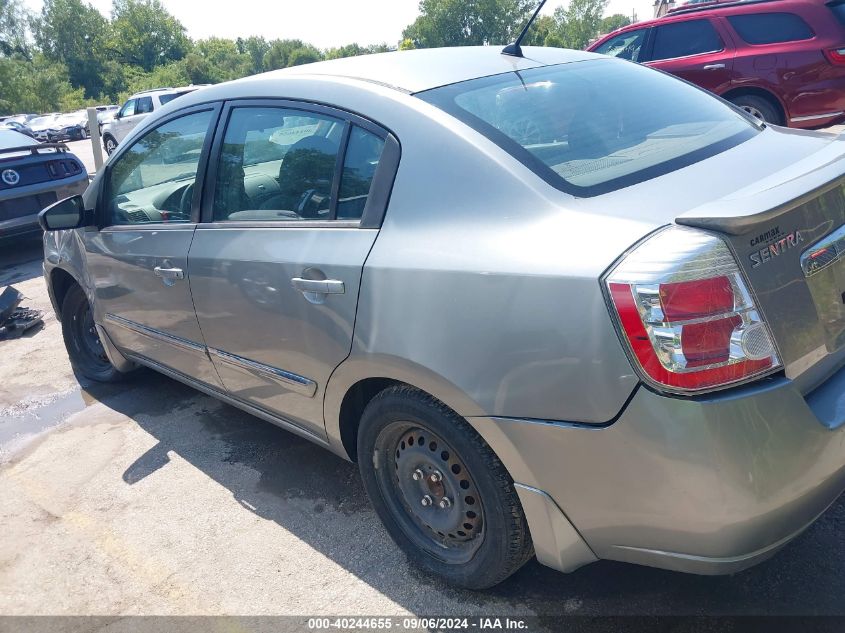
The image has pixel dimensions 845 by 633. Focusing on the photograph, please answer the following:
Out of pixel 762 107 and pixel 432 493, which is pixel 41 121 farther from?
pixel 432 493

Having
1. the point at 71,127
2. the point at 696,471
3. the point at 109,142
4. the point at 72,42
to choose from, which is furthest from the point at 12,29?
the point at 696,471

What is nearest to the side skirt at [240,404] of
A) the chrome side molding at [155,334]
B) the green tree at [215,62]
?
the chrome side molding at [155,334]

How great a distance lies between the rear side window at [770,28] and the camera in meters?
7.54

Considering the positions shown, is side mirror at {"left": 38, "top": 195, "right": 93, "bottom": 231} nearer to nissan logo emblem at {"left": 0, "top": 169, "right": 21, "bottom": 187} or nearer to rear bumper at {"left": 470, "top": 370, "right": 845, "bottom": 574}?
rear bumper at {"left": 470, "top": 370, "right": 845, "bottom": 574}

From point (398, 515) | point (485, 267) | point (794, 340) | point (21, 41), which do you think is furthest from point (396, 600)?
point (21, 41)

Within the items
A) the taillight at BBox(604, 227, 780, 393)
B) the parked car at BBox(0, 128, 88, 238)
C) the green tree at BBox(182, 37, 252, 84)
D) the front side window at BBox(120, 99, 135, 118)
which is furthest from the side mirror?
the green tree at BBox(182, 37, 252, 84)

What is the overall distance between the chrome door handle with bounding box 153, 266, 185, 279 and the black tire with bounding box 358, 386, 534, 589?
1183mm

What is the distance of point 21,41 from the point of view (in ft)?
232

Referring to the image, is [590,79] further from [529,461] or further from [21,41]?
[21,41]

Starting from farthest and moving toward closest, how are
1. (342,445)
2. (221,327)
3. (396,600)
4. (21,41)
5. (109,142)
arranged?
(21,41), (109,142), (221,327), (342,445), (396,600)

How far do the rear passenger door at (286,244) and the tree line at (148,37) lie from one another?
6022cm

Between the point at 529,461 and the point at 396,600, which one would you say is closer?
the point at 529,461

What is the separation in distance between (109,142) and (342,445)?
21.4m

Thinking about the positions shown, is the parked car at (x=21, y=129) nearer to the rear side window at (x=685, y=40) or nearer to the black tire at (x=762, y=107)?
the rear side window at (x=685, y=40)
